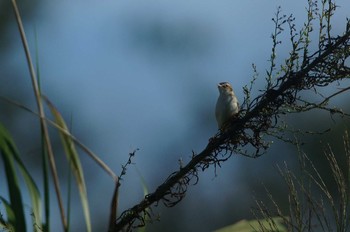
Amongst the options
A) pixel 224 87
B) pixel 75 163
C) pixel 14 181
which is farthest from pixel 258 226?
pixel 224 87

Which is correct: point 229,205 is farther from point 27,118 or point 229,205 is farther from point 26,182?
point 26,182

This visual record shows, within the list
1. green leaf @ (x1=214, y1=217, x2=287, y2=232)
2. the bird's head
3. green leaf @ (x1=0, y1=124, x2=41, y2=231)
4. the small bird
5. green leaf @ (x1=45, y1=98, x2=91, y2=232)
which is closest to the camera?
green leaf @ (x1=0, y1=124, x2=41, y2=231)

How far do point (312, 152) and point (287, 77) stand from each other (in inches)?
641

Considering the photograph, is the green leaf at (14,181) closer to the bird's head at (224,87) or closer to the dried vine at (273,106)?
the dried vine at (273,106)

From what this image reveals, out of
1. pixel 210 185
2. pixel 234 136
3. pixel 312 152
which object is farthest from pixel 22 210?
pixel 210 185

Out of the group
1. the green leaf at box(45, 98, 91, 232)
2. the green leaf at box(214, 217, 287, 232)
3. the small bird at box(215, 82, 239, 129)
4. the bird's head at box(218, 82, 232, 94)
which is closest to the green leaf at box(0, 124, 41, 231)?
the green leaf at box(45, 98, 91, 232)

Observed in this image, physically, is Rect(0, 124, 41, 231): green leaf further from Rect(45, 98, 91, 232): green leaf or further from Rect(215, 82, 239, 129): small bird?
Rect(215, 82, 239, 129): small bird

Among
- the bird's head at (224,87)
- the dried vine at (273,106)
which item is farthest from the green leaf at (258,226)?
the bird's head at (224,87)

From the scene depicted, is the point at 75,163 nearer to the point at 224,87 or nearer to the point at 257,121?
the point at 257,121

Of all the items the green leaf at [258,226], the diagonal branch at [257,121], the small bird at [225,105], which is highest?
the small bird at [225,105]

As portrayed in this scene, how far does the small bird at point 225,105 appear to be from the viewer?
16.2 ft

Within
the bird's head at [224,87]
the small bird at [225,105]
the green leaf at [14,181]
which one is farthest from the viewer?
the bird's head at [224,87]

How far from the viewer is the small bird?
4.93m

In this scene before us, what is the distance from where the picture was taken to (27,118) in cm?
2012
